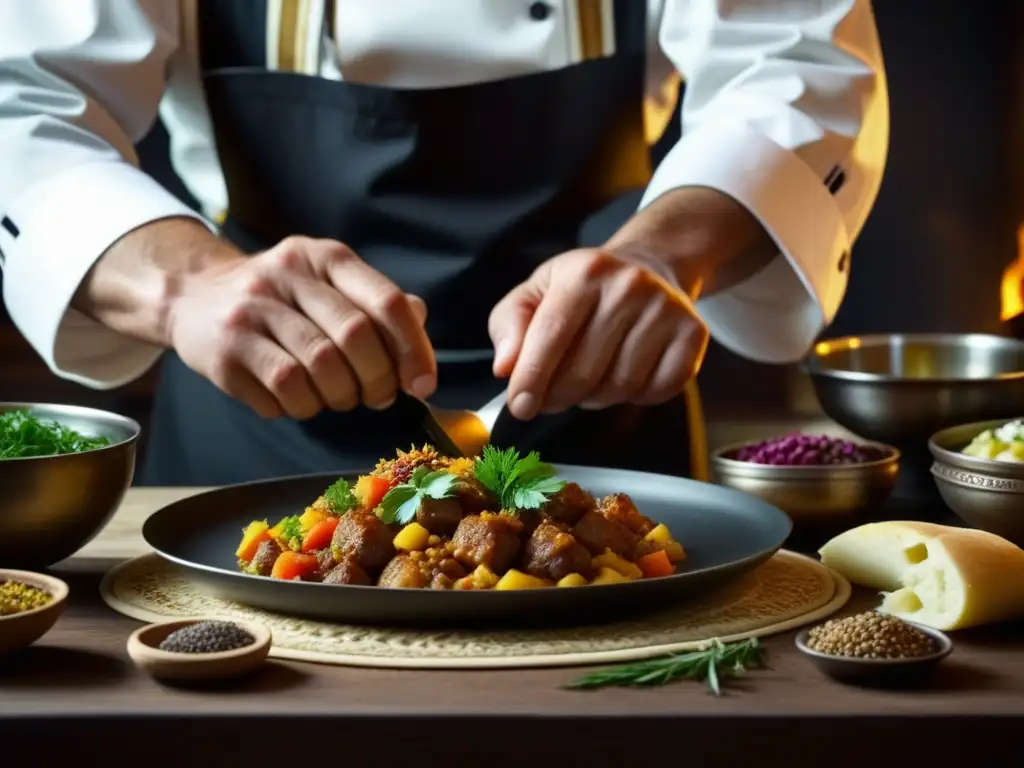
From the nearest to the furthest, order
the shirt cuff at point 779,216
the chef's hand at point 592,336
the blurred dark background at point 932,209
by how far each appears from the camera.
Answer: the chef's hand at point 592,336
the shirt cuff at point 779,216
the blurred dark background at point 932,209

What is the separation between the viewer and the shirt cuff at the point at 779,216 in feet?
6.68

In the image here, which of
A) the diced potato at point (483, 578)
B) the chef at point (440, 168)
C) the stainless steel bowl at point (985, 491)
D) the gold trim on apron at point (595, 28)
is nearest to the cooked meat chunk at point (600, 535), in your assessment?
the diced potato at point (483, 578)

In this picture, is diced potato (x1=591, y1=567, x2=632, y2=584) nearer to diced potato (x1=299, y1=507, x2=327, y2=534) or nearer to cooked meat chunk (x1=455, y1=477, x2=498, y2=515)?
cooked meat chunk (x1=455, y1=477, x2=498, y2=515)

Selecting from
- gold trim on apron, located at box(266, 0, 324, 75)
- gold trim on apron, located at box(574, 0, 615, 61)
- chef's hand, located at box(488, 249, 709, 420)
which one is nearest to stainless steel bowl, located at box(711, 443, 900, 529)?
chef's hand, located at box(488, 249, 709, 420)

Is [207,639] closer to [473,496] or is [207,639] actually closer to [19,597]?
[19,597]

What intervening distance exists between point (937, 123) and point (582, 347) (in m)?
2.91

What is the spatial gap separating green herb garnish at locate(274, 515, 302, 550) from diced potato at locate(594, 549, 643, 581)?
319 mm

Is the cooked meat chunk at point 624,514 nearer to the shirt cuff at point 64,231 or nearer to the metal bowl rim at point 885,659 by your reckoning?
the metal bowl rim at point 885,659

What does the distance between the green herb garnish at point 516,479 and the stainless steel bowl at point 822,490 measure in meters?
0.36

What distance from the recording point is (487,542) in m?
1.36

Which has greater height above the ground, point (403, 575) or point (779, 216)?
point (779, 216)

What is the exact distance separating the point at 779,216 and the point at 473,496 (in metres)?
0.82
